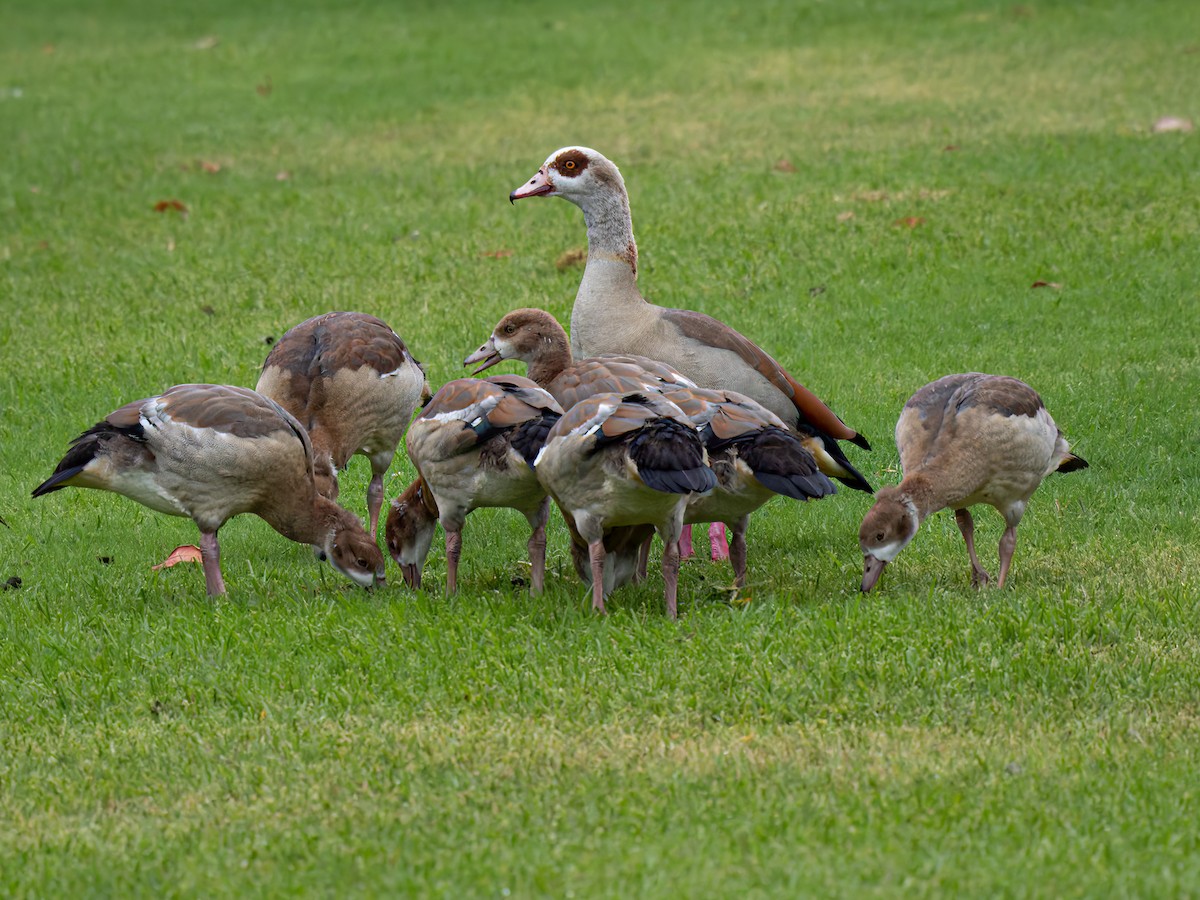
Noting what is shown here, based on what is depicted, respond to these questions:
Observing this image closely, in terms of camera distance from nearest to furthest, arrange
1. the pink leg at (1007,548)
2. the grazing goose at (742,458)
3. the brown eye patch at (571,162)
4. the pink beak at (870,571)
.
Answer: the grazing goose at (742,458) < the pink beak at (870,571) < the pink leg at (1007,548) < the brown eye patch at (571,162)

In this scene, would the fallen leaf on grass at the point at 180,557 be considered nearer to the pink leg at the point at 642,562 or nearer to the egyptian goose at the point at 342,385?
the egyptian goose at the point at 342,385

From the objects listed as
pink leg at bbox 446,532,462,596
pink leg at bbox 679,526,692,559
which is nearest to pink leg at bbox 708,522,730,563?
pink leg at bbox 679,526,692,559

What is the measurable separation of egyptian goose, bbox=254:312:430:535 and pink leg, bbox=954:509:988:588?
3.10 meters

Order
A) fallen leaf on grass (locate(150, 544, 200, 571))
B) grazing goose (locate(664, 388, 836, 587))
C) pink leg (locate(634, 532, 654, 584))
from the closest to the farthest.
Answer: grazing goose (locate(664, 388, 836, 587)) < pink leg (locate(634, 532, 654, 584)) < fallen leaf on grass (locate(150, 544, 200, 571))

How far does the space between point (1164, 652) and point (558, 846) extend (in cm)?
272

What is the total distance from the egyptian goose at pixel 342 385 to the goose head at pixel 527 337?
69cm

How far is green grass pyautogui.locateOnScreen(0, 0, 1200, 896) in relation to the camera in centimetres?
493

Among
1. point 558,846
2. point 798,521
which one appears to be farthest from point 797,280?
point 558,846

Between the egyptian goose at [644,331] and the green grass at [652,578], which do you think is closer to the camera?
the green grass at [652,578]

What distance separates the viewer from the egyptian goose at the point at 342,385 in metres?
8.45

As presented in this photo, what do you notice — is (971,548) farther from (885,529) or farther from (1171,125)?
(1171,125)

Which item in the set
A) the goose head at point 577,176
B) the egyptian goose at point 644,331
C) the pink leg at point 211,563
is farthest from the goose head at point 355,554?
the goose head at point 577,176

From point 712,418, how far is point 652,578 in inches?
54.4

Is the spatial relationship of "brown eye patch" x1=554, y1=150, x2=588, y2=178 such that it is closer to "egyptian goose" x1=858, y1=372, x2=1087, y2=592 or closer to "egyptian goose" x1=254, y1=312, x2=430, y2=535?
"egyptian goose" x1=254, y1=312, x2=430, y2=535
